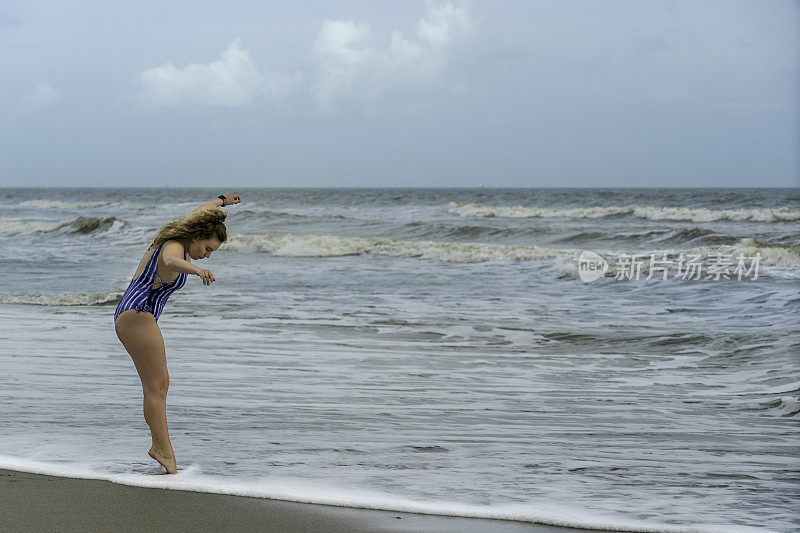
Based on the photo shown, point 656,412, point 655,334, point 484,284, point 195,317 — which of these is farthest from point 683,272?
point 656,412

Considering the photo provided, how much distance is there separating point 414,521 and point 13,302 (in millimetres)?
10062

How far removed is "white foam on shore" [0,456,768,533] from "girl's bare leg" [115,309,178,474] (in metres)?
0.13

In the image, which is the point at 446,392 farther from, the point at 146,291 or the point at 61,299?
the point at 61,299

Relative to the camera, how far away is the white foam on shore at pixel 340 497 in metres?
3.42

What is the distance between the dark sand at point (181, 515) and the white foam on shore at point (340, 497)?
5 cm

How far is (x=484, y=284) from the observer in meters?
15.0

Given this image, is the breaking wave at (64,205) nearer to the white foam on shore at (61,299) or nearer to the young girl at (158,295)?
the white foam on shore at (61,299)

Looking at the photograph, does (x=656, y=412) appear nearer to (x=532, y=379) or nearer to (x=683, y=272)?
(x=532, y=379)

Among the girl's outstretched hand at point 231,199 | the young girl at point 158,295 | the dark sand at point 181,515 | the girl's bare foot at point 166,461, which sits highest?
the girl's outstretched hand at point 231,199

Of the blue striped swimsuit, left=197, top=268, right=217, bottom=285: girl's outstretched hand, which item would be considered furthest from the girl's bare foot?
left=197, top=268, right=217, bottom=285: girl's outstretched hand

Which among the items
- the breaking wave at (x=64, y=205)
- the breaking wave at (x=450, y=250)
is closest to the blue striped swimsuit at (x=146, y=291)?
the breaking wave at (x=450, y=250)

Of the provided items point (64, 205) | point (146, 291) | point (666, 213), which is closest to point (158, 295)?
point (146, 291)

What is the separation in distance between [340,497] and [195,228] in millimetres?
1375

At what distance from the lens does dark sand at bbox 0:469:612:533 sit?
3.23 m
